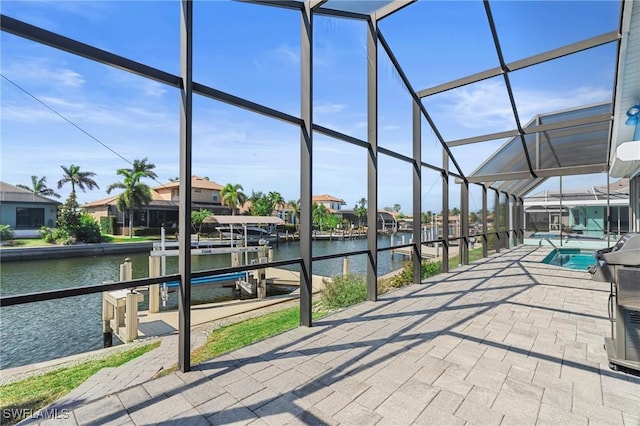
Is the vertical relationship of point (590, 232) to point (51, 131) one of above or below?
below

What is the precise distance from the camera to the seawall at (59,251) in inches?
532

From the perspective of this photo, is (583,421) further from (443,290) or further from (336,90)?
(336,90)

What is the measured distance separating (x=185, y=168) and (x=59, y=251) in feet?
54.5

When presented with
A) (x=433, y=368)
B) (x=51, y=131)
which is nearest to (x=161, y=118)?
(x=51, y=131)

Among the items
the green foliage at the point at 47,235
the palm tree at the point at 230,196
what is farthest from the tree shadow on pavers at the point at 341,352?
the palm tree at the point at 230,196

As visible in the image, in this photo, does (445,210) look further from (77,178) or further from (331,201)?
(331,201)

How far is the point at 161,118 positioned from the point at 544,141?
426 inches

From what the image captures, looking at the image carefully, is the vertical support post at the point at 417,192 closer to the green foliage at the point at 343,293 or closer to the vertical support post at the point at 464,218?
the green foliage at the point at 343,293

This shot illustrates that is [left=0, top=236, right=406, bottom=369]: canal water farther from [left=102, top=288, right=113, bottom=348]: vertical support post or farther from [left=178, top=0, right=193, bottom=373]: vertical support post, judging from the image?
[left=178, top=0, right=193, bottom=373]: vertical support post

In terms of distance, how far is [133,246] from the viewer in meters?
17.4

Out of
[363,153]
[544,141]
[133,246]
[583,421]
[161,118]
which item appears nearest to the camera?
[583,421]

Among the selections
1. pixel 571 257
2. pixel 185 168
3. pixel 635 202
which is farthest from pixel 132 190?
pixel 635 202

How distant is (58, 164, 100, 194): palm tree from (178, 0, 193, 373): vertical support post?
19.9 metres

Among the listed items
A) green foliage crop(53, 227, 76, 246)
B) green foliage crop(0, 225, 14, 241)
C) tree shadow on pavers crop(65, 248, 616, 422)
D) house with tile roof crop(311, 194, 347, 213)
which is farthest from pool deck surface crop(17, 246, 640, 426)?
house with tile roof crop(311, 194, 347, 213)
